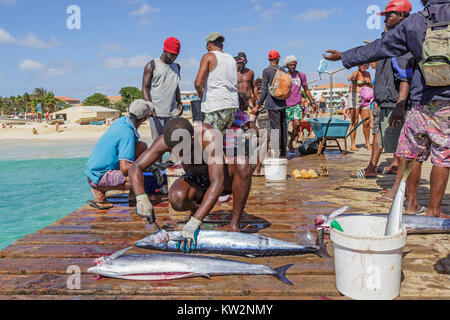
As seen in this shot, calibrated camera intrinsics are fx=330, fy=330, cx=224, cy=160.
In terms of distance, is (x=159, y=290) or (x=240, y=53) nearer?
(x=159, y=290)

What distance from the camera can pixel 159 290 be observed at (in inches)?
91.6

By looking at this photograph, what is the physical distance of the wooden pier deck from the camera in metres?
2.29

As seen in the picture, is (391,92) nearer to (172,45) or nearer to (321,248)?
(321,248)

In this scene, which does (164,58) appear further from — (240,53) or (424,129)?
(424,129)

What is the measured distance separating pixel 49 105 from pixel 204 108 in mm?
99125

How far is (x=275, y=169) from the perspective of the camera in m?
6.20

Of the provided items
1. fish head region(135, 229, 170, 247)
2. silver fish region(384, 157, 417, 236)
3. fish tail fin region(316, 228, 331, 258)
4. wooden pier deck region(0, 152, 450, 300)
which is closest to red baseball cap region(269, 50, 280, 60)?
wooden pier deck region(0, 152, 450, 300)

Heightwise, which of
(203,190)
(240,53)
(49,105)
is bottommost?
(203,190)

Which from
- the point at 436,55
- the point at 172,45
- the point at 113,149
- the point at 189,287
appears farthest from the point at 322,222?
the point at 172,45

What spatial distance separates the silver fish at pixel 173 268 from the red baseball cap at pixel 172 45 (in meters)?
4.34

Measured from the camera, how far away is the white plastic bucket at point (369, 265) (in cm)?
204

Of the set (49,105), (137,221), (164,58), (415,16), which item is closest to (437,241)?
(415,16)

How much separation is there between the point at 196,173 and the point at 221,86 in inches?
62.9

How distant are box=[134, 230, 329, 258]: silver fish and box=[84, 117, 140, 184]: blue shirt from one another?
1796 millimetres
